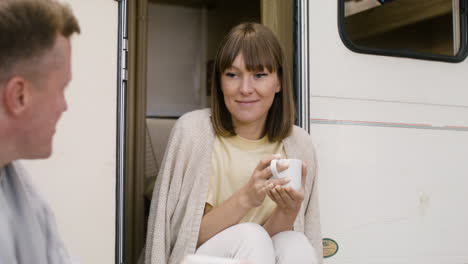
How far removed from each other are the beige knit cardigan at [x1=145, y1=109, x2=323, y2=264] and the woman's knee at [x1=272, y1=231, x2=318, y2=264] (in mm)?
268

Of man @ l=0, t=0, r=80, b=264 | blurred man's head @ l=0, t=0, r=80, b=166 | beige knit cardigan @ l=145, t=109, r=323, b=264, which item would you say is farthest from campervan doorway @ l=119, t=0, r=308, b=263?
blurred man's head @ l=0, t=0, r=80, b=166

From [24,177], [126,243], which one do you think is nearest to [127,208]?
[126,243]

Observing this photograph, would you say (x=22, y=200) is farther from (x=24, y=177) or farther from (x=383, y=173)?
(x=383, y=173)

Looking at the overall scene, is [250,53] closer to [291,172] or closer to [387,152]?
[291,172]

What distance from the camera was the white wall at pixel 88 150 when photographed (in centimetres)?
185

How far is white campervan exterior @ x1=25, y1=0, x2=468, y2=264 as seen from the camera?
1893mm

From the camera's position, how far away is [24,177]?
3.37 feet

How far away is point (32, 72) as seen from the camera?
804 millimetres

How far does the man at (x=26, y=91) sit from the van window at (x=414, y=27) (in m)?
1.96

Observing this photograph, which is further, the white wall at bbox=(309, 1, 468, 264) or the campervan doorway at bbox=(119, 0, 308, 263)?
the campervan doorway at bbox=(119, 0, 308, 263)

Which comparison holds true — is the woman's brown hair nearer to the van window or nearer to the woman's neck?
the woman's neck

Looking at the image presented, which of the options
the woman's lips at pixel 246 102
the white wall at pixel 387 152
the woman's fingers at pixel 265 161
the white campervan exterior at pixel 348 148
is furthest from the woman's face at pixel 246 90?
the white wall at pixel 387 152

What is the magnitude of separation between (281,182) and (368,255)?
106 cm

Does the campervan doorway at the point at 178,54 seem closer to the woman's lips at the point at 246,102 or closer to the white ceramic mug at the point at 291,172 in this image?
the woman's lips at the point at 246,102
